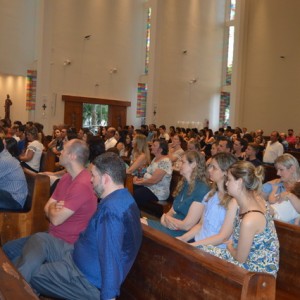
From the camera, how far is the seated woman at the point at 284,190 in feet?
13.2

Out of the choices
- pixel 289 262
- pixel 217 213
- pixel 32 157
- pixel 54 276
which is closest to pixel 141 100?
pixel 32 157

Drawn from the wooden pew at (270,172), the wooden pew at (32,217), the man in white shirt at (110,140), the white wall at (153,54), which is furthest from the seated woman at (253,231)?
the white wall at (153,54)

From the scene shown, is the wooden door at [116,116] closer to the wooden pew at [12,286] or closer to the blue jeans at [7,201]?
the blue jeans at [7,201]

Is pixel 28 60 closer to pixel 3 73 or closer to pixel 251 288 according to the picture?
pixel 3 73

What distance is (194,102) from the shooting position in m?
22.7

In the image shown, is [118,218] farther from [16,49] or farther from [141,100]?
[141,100]

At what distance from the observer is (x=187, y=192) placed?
420cm

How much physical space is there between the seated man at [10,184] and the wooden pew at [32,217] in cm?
11

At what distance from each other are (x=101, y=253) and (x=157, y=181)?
3932 mm

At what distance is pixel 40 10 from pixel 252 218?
16622 mm

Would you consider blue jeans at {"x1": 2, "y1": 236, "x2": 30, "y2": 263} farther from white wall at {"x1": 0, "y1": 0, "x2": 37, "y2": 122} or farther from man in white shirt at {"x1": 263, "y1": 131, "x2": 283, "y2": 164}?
white wall at {"x1": 0, "y1": 0, "x2": 37, "y2": 122}

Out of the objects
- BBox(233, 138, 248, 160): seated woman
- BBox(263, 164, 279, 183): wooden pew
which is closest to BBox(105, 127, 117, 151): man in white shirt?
BBox(233, 138, 248, 160): seated woman

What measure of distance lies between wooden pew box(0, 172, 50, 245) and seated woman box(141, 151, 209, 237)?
118 cm

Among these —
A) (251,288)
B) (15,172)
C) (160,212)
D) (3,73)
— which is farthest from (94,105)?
(251,288)
